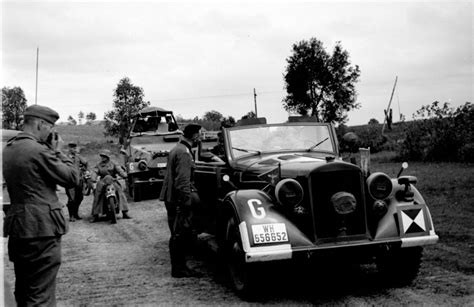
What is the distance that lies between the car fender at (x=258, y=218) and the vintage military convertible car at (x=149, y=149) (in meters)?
10.1

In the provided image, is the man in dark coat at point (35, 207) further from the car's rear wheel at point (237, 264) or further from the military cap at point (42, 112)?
the car's rear wheel at point (237, 264)

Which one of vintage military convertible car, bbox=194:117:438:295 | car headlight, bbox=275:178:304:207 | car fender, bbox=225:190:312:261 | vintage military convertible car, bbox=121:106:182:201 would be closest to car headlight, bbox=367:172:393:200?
vintage military convertible car, bbox=194:117:438:295

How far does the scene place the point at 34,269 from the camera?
3893 millimetres

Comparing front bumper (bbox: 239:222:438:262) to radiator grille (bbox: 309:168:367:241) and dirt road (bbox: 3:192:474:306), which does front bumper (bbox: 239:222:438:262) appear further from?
dirt road (bbox: 3:192:474:306)

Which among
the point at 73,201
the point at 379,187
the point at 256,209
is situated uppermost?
the point at 379,187

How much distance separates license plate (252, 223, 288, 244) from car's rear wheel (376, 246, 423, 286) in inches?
45.0

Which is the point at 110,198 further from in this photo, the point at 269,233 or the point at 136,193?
the point at 269,233

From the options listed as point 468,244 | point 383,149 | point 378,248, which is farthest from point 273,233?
point 383,149

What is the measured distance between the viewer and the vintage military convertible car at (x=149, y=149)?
15.5 meters

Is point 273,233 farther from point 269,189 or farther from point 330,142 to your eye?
point 330,142

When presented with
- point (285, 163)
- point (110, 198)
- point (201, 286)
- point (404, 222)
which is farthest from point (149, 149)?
point (404, 222)

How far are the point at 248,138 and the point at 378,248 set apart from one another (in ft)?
8.10

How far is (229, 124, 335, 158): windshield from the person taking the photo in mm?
7027

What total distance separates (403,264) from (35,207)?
12.5ft
